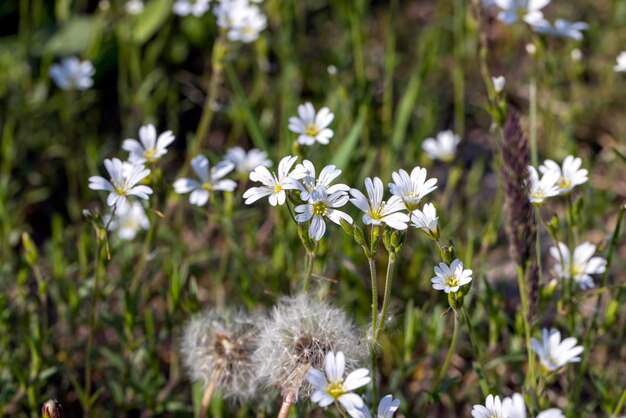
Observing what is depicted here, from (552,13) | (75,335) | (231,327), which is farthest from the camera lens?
(552,13)

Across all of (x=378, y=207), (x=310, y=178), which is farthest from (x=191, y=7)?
(x=378, y=207)

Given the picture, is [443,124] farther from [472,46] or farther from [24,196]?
[24,196]

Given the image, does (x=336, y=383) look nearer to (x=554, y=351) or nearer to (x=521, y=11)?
(x=554, y=351)

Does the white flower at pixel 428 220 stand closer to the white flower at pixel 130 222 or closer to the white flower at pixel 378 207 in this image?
the white flower at pixel 378 207

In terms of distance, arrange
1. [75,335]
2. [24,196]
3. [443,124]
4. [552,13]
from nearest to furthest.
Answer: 1. [75,335]
2. [24,196]
3. [443,124]
4. [552,13]

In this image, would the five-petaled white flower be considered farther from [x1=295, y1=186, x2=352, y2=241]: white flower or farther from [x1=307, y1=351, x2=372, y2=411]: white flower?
[x1=295, y1=186, x2=352, y2=241]: white flower

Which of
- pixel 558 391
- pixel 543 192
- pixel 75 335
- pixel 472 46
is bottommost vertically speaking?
pixel 558 391

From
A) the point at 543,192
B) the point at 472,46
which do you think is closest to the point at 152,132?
the point at 543,192
